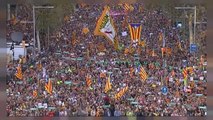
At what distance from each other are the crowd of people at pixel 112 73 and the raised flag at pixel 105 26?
0.21ft

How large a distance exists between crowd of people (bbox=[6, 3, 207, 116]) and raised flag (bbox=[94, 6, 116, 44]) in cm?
6

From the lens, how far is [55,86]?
476 cm

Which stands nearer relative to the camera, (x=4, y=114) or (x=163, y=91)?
(x=4, y=114)

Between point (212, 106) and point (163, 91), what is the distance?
2.06 m

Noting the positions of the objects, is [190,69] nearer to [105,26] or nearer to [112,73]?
[112,73]

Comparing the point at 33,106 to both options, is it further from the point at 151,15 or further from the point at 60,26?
the point at 151,15

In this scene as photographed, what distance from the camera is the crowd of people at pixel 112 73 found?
460cm

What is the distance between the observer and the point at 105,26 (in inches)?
179

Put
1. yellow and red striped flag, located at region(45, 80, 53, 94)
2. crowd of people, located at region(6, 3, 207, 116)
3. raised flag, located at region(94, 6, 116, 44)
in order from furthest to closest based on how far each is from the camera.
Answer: yellow and red striped flag, located at region(45, 80, 53, 94) < crowd of people, located at region(6, 3, 207, 116) < raised flag, located at region(94, 6, 116, 44)

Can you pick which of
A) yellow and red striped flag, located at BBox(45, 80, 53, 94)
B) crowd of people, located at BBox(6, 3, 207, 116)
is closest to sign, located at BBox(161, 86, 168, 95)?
crowd of people, located at BBox(6, 3, 207, 116)

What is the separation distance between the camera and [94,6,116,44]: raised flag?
447cm

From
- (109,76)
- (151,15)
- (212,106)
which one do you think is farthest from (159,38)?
(212,106)

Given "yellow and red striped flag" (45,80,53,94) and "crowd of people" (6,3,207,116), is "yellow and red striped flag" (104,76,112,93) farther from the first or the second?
"yellow and red striped flag" (45,80,53,94)

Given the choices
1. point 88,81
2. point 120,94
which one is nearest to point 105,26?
point 88,81
